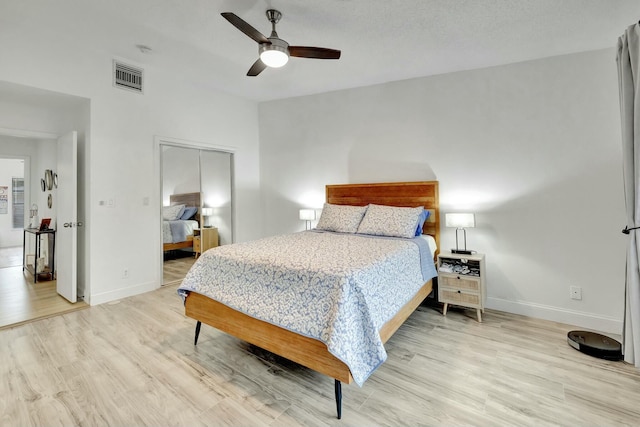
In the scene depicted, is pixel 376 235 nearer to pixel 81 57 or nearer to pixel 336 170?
pixel 336 170

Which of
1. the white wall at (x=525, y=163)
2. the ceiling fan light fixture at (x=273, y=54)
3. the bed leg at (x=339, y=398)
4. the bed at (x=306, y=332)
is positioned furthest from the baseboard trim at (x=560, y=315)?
the ceiling fan light fixture at (x=273, y=54)

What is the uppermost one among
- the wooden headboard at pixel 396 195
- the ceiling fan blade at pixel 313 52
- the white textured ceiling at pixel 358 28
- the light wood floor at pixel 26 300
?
the white textured ceiling at pixel 358 28

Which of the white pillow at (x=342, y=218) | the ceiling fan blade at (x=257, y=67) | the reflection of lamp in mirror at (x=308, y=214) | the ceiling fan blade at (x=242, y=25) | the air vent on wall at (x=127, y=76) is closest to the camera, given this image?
the ceiling fan blade at (x=242, y=25)

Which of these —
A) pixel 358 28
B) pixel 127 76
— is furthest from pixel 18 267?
pixel 358 28

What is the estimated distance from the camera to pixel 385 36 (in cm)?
272

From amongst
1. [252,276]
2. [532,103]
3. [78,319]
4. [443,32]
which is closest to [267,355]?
[252,276]

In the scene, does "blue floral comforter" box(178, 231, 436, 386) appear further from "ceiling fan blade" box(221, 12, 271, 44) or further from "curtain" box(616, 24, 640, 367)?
"ceiling fan blade" box(221, 12, 271, 44)

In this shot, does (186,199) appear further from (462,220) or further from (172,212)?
(462,220)

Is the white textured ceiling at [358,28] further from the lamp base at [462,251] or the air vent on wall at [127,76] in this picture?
the lamp base at [462,251]

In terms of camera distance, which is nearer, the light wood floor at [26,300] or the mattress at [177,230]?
the light wood floor at [26,300]

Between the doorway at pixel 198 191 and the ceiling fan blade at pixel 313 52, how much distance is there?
2.44 meters

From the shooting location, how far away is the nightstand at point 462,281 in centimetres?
284

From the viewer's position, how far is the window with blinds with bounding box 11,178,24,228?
7.14 meters

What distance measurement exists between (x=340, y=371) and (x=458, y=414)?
2.44 feet
